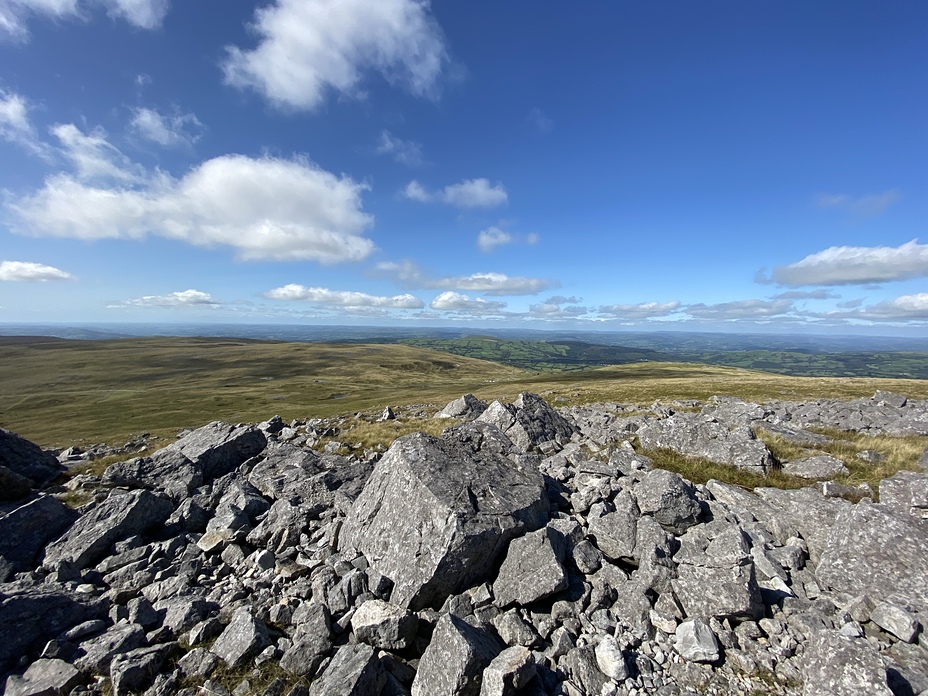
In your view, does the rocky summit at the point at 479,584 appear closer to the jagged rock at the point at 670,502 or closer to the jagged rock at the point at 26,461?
the jagged rock at the point at 670,502

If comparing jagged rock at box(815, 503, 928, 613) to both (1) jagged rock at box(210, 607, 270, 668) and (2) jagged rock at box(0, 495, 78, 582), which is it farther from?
(2) jagged rock at box(0, 495, 78, 582)

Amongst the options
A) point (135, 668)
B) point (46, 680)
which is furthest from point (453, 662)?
point (46, 680)

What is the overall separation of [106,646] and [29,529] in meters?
8.64

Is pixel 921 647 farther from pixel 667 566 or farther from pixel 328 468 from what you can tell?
pixel 328 468

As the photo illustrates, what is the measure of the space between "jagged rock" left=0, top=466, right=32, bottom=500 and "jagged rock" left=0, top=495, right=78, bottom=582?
4.63 meters

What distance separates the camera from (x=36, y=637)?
9.41 metres

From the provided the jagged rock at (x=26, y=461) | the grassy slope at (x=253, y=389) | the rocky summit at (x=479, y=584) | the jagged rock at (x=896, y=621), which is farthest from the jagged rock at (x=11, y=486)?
the grassy slope at (x=253, y=389)

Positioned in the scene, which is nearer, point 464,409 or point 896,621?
point 896,621

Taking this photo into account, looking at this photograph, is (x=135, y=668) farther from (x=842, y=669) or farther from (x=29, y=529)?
(x=842, y=669)

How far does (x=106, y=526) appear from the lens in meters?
13.8

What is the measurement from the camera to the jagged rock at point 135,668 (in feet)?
26.2

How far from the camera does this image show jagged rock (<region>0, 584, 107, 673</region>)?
9.09 metres

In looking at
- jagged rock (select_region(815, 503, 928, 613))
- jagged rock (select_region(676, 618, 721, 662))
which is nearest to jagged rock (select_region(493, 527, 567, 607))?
jagged rock (select_region(676, 618, 721, 662))

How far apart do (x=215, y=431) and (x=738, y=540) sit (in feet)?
85.8
